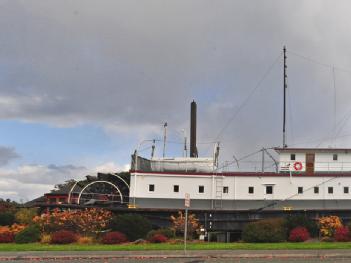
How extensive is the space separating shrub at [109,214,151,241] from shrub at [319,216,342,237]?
10.9 m

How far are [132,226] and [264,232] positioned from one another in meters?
8.23

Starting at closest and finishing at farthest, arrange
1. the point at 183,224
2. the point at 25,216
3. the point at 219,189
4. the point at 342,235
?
the point at 342,235 < the point at 183,224 < the point at 219,189 < the point at 25,216

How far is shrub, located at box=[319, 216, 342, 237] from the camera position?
99.2 feet

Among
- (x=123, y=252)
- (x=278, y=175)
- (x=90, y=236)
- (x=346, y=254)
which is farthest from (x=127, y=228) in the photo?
(x=346, y=254)

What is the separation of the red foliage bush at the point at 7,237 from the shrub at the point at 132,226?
20.4 ft

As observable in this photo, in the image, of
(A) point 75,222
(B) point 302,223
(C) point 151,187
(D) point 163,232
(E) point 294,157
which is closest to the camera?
(B) point 302,223

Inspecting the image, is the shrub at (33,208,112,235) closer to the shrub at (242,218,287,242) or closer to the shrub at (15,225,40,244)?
the shrub at (15,225,40,244)

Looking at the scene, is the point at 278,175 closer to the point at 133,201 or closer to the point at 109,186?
the point at 133,201

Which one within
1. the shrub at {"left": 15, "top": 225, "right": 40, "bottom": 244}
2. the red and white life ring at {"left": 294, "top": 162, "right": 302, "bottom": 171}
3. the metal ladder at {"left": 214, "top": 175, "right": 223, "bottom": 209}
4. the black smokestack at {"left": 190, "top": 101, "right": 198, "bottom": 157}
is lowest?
the shrub at {"left": 15, "top": 225, "right": 40, "bottom": 244}

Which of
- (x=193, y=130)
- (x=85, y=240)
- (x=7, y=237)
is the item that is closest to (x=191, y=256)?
(x=85, y=240)

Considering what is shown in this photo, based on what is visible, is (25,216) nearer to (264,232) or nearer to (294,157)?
(264,232)

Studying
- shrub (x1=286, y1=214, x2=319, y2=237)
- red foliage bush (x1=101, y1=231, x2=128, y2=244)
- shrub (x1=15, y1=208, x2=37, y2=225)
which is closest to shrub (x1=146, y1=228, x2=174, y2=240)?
red foliage bush (x1=101, y1=231, x2=128, y2=244)

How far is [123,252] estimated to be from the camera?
23.9 m

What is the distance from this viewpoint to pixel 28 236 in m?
30.1
